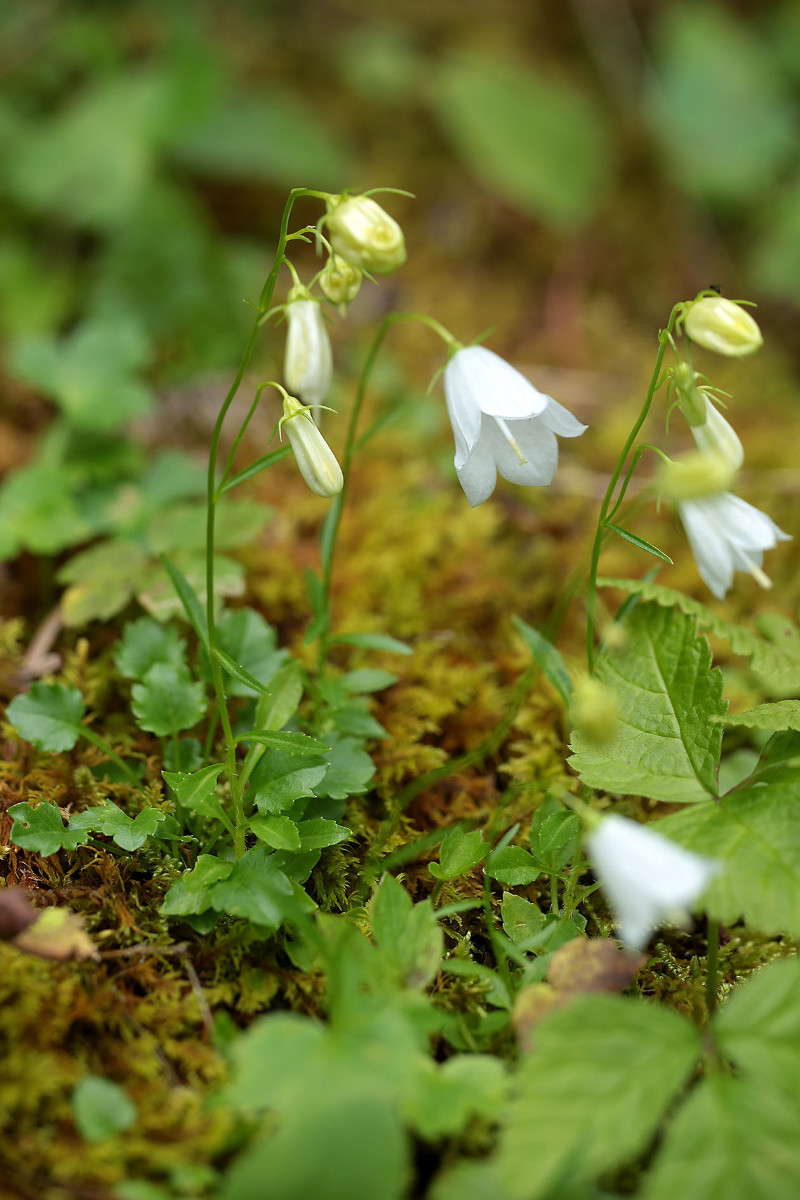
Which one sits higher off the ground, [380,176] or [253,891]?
[380,176]

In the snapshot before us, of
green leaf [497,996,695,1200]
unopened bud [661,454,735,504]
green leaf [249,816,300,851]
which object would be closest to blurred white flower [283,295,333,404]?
unopened bud [661,454,735,504]

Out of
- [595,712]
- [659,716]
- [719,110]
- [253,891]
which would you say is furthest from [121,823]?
[719,110]

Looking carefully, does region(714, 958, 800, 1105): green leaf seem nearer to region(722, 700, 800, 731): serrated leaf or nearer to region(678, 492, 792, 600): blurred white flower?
region(722, 700, 800, 731): serrated leaf

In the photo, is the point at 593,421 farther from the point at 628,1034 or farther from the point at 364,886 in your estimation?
the point at 628,1034

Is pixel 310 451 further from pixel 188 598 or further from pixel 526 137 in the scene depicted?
pixel 526 137

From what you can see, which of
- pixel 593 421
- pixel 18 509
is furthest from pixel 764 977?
pixel 593 421
